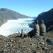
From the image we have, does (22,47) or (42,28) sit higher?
(42,28)

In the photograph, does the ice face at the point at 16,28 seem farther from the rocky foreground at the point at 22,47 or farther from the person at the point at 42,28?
the rocky foreground at the point at 22,47

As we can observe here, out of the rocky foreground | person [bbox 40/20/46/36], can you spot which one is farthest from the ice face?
the rocky foreground

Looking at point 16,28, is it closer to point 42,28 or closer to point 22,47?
point 42,28

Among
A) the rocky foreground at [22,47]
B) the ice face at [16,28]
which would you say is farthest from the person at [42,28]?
the ice face at [16,28]

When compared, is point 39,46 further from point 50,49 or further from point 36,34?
point 36,34

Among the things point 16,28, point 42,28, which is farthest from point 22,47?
point 16,28

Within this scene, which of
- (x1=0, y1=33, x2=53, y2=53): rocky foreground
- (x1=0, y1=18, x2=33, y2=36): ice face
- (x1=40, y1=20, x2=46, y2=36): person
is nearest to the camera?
(x1=0, y1=33, x2=53, y2=53): rocky foreground

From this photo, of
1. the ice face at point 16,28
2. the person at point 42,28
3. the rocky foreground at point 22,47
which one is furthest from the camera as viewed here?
the ice face at point 16,28

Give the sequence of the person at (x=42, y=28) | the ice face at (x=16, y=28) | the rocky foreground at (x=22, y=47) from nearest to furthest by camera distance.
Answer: the rocky foreground at (x=22, y=47), the person at (x=42, y=28), the ice face at (x=16, y=28)

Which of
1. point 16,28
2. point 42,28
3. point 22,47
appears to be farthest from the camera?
point 16,28

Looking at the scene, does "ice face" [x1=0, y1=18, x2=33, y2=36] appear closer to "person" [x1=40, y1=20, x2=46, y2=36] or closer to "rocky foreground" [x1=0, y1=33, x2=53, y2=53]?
"person" [x1=40, y1=20, x2=46, y2=36]

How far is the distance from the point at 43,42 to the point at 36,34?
1.96 m

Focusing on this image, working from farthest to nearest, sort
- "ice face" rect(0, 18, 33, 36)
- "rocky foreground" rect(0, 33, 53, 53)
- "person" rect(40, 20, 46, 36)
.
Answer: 1. "ice face" rect(0, 18, 33, 36)
2. "person" rect(40, 20, 46, 36)
3. "rocky foreground" rect(0, 33, 53, 53)

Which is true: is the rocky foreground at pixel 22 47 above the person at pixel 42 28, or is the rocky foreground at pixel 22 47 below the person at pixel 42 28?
below
